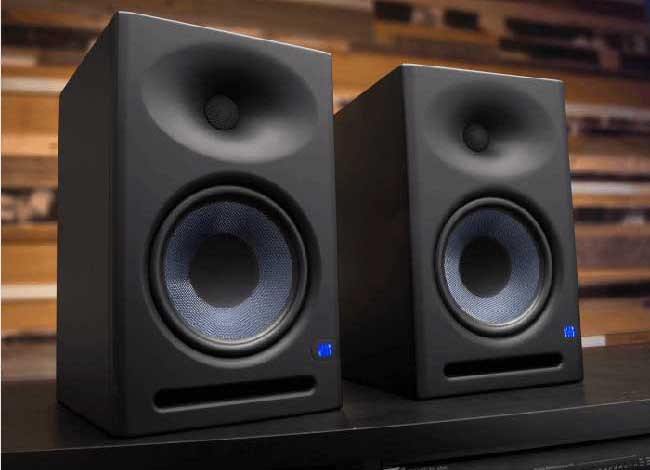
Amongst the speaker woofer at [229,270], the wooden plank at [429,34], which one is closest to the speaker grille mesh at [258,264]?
the speaker woofer at [229,270]

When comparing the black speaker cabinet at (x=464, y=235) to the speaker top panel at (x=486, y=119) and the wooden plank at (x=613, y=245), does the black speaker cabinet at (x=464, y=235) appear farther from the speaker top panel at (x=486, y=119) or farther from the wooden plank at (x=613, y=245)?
the wooden plank at (x=613, y=245)

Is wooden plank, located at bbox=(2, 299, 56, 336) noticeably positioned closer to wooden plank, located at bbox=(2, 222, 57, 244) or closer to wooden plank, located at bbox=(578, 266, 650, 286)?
wooden plank, located at bbox=(2, 222, 57, 244)

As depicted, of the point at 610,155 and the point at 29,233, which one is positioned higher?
the point at 610,155

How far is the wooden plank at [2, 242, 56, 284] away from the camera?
971mm

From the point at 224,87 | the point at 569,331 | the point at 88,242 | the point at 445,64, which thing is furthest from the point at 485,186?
the point at 445,64

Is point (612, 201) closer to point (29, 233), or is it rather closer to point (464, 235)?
point (464, 235)

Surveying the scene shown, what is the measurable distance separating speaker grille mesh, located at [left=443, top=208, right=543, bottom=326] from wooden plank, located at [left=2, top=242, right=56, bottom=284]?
0.62 m

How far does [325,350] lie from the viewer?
24.0 inches

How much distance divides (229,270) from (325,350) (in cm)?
12

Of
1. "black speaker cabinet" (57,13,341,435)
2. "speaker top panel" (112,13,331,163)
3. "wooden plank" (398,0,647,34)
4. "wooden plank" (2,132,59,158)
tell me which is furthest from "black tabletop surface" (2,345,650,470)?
"wooden plank" (398,0,647,34)

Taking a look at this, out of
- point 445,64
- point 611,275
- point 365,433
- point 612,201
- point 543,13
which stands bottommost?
point 365,433

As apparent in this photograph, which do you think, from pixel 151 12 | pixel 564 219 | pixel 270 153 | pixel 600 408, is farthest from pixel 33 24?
pixel 600 408

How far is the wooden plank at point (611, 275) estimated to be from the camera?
4.03 feet

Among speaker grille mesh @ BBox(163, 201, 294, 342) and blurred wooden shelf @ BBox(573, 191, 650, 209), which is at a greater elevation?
blurred wooden shelf @ BBox(573, 191, 650, 209)
